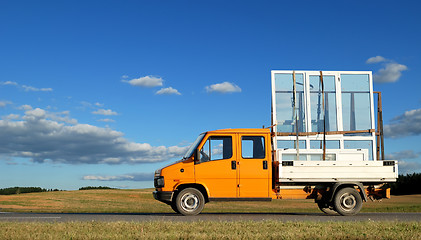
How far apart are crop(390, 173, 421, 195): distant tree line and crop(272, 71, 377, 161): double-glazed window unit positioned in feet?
132

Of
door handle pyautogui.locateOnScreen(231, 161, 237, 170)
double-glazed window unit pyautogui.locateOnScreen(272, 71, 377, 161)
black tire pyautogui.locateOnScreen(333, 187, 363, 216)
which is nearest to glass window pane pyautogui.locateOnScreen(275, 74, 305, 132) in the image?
double-glazed window unit pyautogui.locateOnScreen(272, 71, 377, 161)

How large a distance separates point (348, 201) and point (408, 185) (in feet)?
148

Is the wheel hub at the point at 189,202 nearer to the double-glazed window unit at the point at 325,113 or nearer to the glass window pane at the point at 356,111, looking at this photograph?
the double-glazed window unit at the point at 325,113

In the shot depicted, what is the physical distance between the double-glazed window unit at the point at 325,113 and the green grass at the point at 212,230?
6376mm

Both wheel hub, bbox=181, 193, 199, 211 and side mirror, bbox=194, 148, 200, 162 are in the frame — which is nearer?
side mirror, bbox=194, 148, 200, 162

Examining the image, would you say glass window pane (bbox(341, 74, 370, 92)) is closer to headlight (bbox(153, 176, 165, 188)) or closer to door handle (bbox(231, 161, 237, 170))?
door handle (bbox(231, 161, 237, 170))

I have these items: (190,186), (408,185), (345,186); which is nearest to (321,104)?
(345,186)

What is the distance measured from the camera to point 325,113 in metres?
18.3

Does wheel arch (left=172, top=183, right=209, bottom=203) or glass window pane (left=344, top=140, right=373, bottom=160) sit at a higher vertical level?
glass window pane (left=344, top=140, right=373, bottom=160)

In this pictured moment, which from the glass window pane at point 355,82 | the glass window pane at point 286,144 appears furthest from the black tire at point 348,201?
the glass window pane at point 355,82

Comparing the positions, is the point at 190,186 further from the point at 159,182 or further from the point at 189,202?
the point at 159,182

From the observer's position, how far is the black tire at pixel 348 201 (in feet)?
49.3

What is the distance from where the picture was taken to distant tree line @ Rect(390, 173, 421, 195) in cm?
5462

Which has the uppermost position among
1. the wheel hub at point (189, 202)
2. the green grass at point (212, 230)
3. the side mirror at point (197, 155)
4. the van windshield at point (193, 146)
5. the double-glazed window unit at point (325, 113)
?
the double-glazed window unit at point (325, 113)
